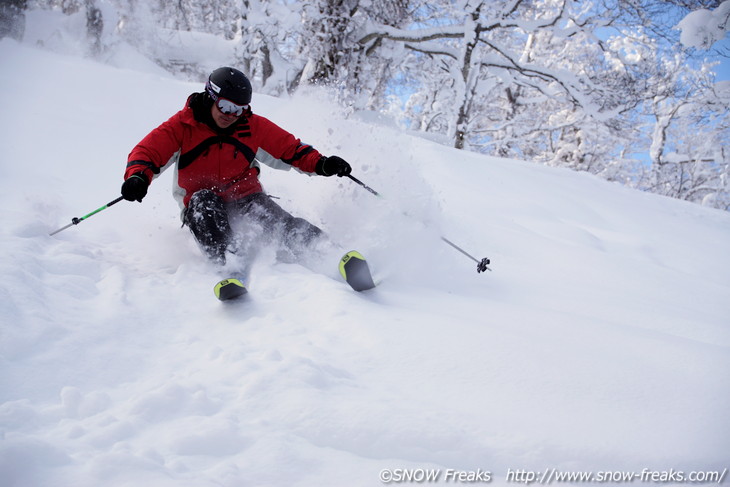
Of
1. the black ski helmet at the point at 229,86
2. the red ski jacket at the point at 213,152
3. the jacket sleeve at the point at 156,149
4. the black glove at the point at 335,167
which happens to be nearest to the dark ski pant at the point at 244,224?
the red ski jacket at the point at 213,152

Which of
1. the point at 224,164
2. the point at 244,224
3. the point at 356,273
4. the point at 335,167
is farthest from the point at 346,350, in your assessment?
the point at 224,164

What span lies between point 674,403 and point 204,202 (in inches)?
105

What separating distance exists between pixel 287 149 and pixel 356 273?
1.31m

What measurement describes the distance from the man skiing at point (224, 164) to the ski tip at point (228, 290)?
46 centimetres

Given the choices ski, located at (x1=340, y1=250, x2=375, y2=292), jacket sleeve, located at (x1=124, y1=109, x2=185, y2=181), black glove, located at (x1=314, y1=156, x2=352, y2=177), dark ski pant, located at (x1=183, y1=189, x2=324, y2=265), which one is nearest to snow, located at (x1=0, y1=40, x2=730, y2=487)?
ski, located at (x1=340, y1=250, x2=375, y2=292)

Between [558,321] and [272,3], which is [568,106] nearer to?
[272,3]

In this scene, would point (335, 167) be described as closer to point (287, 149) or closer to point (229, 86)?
point (287, 149)

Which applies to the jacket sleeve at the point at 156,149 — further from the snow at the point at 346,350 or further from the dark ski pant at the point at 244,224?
the snow at the point at 346,350

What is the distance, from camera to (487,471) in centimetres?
121

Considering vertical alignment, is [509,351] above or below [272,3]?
below

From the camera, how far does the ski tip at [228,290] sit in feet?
7.23

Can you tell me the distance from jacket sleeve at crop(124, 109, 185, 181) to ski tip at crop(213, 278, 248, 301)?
0.93m

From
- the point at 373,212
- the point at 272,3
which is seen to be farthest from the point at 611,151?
the point at 373,212

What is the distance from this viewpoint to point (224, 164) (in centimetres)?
303
